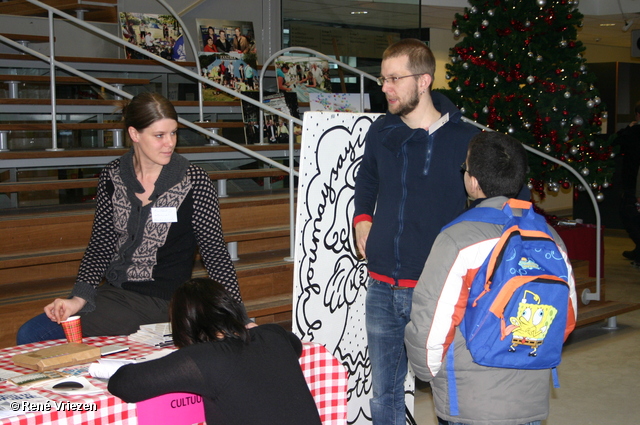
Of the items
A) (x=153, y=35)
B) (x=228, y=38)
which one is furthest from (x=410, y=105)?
(x=228, y=38)

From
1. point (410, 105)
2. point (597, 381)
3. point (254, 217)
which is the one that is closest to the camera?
point (410, 105)

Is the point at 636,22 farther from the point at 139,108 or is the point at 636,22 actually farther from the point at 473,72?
the point at 139,108

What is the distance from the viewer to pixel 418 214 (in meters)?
2.27

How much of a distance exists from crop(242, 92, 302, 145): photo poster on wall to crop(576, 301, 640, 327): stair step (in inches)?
118

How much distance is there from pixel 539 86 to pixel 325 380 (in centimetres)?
497

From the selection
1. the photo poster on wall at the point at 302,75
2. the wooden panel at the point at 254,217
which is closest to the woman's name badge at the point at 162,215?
the wooden panel at the point at 254,217

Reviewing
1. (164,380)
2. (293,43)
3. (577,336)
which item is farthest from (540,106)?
(164,380)

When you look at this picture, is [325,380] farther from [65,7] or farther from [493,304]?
[65,7]

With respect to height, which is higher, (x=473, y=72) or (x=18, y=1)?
(x=18, y=1)

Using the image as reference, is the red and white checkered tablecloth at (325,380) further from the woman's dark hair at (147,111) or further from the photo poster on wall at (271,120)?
the photo poster on wall at (271,120)

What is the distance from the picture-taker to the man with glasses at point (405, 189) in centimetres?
227

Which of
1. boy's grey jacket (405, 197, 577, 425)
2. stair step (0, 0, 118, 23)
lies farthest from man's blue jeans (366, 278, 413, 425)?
stair step (0, 0, 118, 23)

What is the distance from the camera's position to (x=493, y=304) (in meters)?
1.76

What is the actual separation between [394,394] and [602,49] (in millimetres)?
12798
